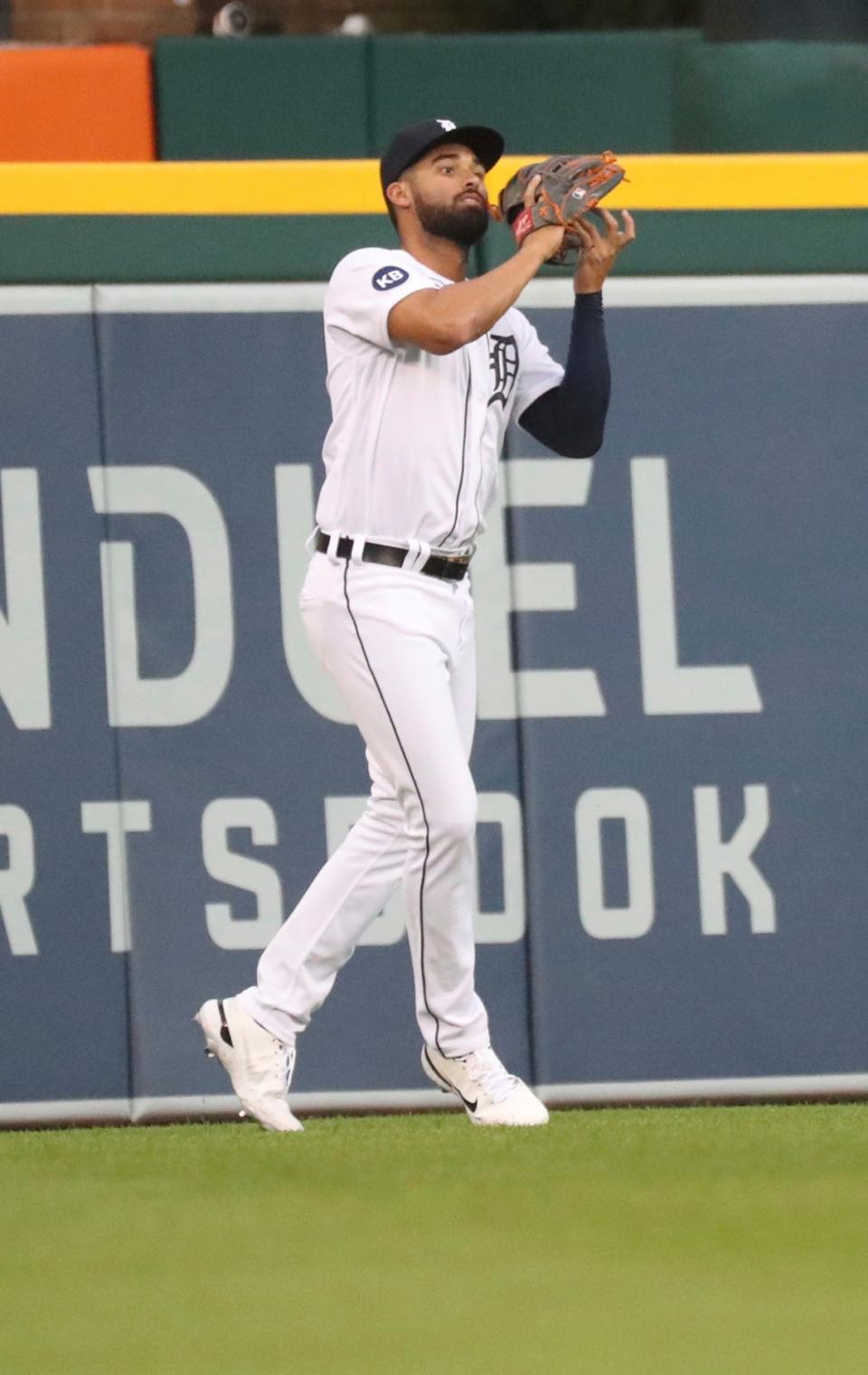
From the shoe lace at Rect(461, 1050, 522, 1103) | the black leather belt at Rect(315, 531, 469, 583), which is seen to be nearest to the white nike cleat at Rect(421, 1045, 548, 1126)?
the shoe lace at Rect(461, 1050, 522, 1103)

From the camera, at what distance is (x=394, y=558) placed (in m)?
4.22

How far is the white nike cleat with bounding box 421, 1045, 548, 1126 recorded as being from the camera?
13.9ft

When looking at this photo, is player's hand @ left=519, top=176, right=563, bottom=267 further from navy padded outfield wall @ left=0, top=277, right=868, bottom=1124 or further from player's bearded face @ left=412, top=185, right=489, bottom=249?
navy padded outfield wall @ left=0, top=277, right=868, bottom=1124

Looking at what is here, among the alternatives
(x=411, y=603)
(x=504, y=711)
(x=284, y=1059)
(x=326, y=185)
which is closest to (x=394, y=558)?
(x=411, y=603)

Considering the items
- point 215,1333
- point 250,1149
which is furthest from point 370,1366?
point 250,1149

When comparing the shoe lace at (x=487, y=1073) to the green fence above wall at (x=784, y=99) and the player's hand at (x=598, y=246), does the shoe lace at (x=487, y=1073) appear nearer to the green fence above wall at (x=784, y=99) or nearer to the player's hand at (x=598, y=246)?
the player's hand at (x=598, y=246)

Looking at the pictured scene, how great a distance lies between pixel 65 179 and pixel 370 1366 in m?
3.36

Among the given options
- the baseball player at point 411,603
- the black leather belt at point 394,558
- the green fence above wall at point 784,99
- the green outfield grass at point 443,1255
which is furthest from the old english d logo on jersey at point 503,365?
the green fence above wall at point 784,99

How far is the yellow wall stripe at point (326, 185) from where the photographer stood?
17.2ft

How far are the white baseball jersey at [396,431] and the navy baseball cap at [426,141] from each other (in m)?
0.18

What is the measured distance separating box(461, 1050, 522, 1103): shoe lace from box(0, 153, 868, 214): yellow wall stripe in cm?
205

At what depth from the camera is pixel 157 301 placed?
5.22 metres

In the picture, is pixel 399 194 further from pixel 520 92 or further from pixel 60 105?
pixel 520 92

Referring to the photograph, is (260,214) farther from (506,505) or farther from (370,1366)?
(370,1366)
